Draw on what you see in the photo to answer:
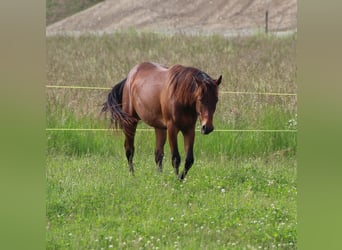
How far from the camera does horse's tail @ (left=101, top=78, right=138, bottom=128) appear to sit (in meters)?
Result: 4.73

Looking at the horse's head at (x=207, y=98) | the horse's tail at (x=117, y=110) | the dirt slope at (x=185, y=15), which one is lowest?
the dirt slope at (x=185, y=15)

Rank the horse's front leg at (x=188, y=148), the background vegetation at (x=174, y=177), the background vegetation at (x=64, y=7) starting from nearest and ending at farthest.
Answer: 1. the background vegetation at (x=174, y=177)
2. the horse's front leg at (x=188, y=148)
3. the background vegetation at (x=64, y=7)

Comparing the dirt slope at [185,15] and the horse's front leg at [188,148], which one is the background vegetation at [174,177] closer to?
the horse's front leg at [188,148]

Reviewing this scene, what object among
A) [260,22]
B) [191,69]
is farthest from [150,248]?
[260,22]

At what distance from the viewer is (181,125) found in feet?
14.7

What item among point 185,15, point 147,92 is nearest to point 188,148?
point 147,92

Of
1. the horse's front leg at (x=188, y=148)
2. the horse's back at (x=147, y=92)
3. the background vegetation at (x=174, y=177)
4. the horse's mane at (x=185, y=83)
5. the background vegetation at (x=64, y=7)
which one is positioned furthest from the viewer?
the background vegetation at (x=64, y=7)

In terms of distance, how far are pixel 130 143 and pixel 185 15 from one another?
15992 millimetres

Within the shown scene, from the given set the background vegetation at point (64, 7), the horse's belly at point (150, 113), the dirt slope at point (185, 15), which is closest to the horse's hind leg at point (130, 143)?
the horse's belly at point (150, 113)

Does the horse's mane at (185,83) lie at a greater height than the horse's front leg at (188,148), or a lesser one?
greater

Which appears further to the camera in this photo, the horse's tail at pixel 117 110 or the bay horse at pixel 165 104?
the horse's tail at pixel 117 110

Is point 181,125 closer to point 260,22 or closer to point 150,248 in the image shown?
point 150,248

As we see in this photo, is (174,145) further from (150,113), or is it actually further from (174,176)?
(150,113)

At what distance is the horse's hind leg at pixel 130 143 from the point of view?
14.5 ft
